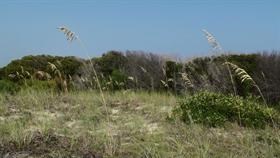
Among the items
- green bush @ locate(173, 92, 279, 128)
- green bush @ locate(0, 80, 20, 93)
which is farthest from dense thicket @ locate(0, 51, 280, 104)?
green bush @ locate(173, 92, 279, 128)

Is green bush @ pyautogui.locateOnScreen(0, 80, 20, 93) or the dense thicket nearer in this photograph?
the dense thicket

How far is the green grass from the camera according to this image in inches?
267

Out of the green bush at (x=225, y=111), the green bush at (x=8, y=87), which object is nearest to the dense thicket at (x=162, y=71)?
the green bush at (x=8, y=87)

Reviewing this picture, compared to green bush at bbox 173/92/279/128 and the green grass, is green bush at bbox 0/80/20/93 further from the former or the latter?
green bush at bbox 173/92/279/128

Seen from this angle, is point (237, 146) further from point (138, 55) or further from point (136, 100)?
point (138, 55)

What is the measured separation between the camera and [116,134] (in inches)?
316

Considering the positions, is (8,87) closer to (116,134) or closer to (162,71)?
(162,71)

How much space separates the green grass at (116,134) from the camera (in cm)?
677

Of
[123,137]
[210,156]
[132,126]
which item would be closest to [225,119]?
[132,126]

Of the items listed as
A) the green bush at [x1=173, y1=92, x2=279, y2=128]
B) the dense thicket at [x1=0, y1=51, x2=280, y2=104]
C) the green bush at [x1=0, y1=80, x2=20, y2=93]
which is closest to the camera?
the green bush at [x1=173, y1=92, x2=279, y2=128]

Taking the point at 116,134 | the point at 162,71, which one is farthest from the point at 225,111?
the point at 162,71

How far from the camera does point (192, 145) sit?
6.98 metres

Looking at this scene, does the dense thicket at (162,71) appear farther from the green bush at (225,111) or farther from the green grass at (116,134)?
the green bush at (225,111)

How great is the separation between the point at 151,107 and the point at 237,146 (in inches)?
138
